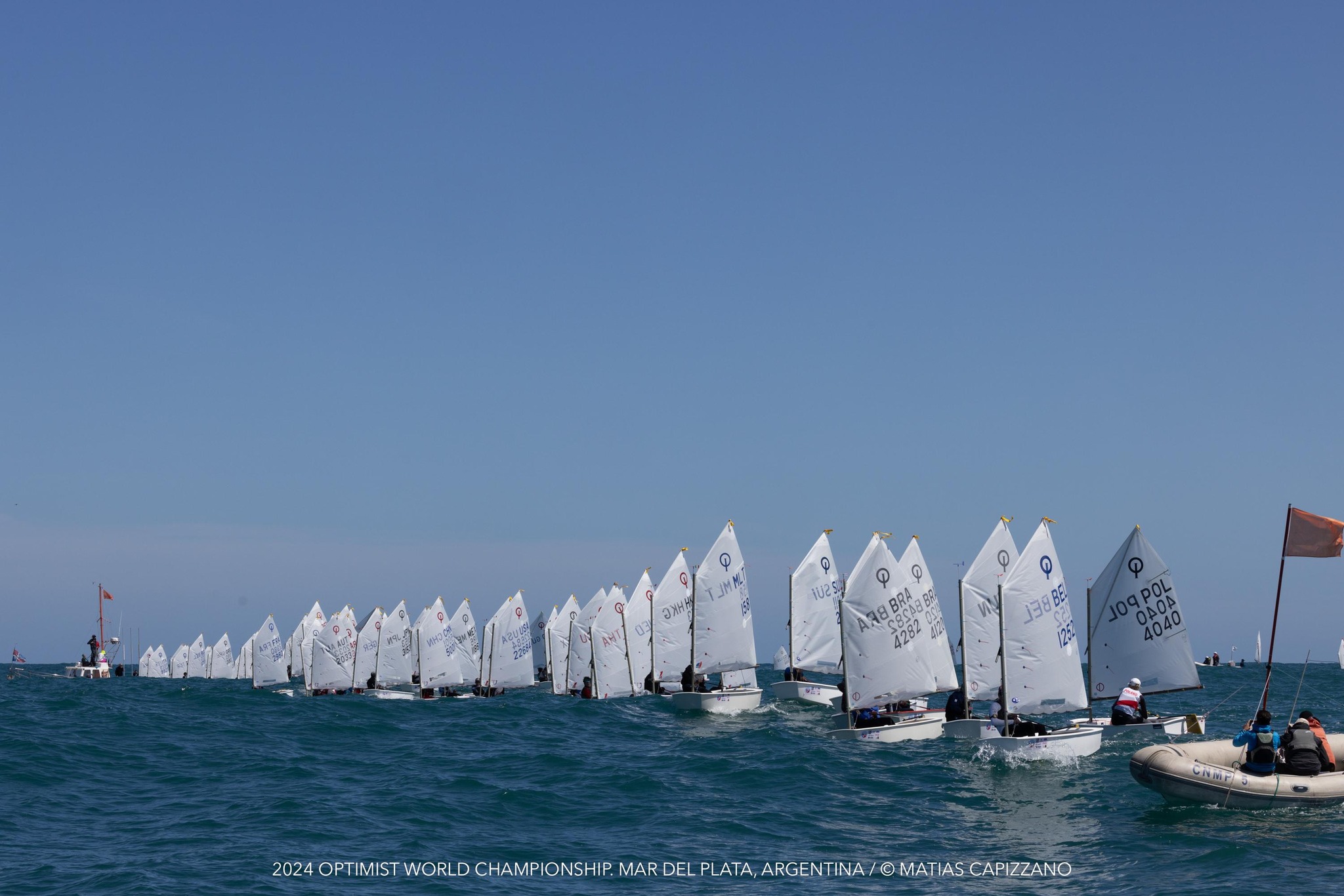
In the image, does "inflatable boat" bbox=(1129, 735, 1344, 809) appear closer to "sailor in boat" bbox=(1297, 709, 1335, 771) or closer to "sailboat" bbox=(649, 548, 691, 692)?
"sailor in boat" bbox=(1297, 709, 1335, 771)

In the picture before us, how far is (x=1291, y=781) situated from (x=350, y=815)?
19.7 m

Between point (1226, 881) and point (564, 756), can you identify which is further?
point (564, 756)

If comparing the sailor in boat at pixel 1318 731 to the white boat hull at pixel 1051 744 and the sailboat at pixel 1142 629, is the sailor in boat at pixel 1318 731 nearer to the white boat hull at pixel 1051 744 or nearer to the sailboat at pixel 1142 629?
the white boat hull at pixel 1051 744

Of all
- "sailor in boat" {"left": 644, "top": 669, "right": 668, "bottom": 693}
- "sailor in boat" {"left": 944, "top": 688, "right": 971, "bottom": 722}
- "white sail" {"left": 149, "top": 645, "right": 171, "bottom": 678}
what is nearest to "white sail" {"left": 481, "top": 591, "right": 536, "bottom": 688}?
"sailor in boat" {"left": 644, "top": 669, "right": 668, "bottom": 693}

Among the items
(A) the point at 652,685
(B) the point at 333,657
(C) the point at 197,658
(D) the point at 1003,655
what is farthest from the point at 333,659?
(C) the point at 197,658

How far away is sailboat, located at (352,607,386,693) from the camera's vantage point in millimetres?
72125

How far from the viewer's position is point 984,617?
37938 millimetres

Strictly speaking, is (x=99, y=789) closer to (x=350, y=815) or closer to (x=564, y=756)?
(x=350, y=815)

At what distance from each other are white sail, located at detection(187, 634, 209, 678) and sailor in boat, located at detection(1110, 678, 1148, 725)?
126807 mm

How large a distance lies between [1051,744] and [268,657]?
76.6m

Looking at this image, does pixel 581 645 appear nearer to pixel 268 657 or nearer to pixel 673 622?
pixel 673 622

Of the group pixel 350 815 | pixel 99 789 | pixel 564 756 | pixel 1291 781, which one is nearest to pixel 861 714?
pixel 564 756

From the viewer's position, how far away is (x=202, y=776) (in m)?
29.9

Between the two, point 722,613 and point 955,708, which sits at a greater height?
point 722,613
